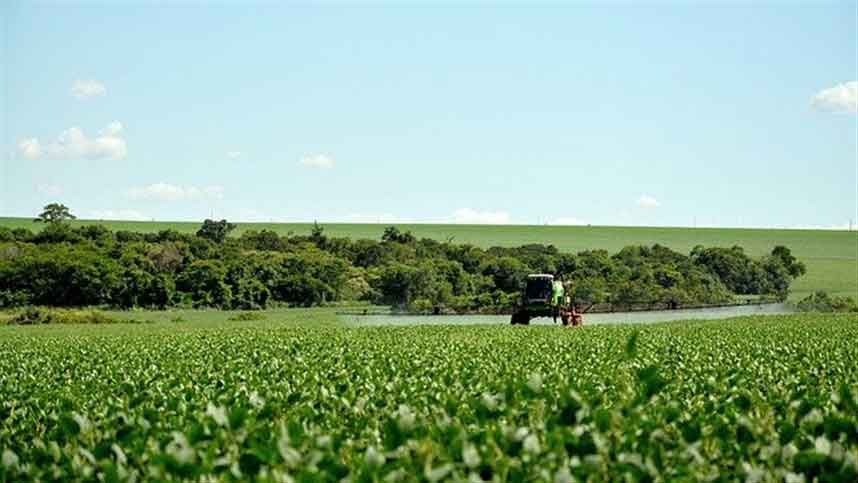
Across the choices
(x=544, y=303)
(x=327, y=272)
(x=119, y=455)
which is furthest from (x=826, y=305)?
(x=119, y=455)

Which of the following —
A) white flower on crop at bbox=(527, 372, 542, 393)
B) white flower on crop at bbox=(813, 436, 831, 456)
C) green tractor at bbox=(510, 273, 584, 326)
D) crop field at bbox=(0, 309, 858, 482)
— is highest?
white flower on crop at bbox=(527, 372, 542, 393)

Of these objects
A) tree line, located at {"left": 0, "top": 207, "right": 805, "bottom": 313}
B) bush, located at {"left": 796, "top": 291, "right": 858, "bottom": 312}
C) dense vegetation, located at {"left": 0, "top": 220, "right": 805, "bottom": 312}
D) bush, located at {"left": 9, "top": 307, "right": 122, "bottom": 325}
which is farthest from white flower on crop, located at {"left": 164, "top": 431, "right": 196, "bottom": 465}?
dense vegetation, located at {"left": 0, "top": 220, "right": 805, "bottom": 312}

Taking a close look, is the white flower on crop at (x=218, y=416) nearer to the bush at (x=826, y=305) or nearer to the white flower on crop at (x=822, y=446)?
the white flower on crop at (x=822, y=446)

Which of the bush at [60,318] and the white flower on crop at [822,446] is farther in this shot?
the bush at [60,318]

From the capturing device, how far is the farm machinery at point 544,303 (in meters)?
57.9

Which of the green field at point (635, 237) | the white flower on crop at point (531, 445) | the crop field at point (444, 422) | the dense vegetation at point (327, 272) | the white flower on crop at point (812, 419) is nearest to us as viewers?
the white flower on crop at point (531, 445)

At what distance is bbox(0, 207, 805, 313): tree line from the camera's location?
9106cm

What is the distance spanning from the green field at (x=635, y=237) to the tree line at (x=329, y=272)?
36.6 metres

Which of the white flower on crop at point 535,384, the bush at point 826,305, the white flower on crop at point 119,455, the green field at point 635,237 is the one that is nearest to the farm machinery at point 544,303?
the bush at point 826,305

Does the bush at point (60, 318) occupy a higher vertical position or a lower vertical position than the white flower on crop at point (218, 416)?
lower

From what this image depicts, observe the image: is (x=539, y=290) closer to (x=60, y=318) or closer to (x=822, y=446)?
(x=60, y=318)

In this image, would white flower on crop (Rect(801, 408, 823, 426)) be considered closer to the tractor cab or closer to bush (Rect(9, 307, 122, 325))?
the tractor cab

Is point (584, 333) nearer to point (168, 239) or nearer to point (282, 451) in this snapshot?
point (282, 451)

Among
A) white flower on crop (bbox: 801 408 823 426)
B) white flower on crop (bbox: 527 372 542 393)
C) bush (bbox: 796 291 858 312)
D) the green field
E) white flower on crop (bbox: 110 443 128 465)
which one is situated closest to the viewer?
white flower on crop (bbox: 110 443 128 465)
